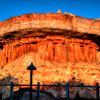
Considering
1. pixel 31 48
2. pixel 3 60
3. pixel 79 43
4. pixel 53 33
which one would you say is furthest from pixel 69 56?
pixel 3 60

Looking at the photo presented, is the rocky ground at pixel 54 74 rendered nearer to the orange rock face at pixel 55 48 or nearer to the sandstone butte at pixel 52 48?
the sandstone butte at pixel 52 48

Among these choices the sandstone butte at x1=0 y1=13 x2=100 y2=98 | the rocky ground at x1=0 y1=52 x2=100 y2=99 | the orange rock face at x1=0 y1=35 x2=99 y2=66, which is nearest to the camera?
the rocky ground at x1=0 y1=52 x2=100 y2=99

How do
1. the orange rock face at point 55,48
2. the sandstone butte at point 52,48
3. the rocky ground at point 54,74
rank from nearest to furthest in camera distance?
1. the rocky ground at point 54,74
2. the sandstone butte at point 52,48
3. the orange rock face at point 55,48

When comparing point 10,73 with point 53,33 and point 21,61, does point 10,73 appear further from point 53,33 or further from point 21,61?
point 53,33

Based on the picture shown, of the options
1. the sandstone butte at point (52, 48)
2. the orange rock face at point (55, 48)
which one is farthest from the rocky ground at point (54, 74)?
the orange rock face at point (55, 48)

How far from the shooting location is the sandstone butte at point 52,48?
11883 mm

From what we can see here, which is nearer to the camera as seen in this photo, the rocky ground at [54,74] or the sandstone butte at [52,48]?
the rocky ground at [54,74]

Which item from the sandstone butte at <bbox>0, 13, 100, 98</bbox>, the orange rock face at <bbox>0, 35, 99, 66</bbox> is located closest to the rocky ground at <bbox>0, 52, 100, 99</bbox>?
the sandstone butte at <bbox>0, 13, 100, 98</bbox>

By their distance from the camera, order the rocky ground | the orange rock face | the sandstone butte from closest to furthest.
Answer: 1. the rocky ground
2. the sandstone butte
3. the orange rock face

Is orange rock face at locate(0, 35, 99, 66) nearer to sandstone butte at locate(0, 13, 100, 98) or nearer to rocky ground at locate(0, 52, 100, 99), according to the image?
sandstone butte at locate(0, 13, 100, 98)

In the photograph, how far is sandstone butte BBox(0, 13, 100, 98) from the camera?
11883 mm

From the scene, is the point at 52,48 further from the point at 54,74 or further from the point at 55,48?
the point at 54,74

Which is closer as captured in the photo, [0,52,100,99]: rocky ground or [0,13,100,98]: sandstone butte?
[0,52,100,99]: rocky ground

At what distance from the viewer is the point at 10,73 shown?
1245cm
